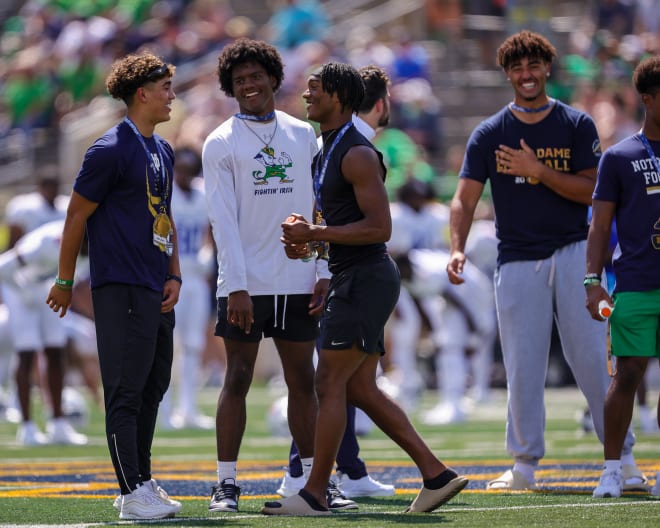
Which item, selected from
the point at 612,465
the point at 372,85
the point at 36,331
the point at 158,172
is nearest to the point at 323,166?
the point at 158,172

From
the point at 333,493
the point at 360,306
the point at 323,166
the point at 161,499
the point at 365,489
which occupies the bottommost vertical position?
the point at 365,489

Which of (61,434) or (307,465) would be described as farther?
(61,434)

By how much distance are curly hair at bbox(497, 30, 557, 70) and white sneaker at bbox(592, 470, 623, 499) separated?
230cm

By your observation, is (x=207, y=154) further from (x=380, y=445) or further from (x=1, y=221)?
(x=1, y=221)

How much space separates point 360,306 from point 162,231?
A: 41.2 inches

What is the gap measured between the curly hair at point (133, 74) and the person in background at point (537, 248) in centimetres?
198

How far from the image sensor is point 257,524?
6.38 meters

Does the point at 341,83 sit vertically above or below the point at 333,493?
above

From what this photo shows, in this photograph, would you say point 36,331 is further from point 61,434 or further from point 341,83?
point 341,83

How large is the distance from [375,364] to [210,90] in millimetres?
17619

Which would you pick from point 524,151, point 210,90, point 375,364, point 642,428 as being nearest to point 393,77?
point 210,90

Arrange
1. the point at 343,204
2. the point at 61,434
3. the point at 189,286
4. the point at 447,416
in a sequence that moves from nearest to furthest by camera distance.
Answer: the point at 343,204, the point at 61,434, the point at 189,286, the point at 447,416

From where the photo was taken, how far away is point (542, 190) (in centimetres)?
817

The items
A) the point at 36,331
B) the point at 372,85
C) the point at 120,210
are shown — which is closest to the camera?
the point at 120,210
